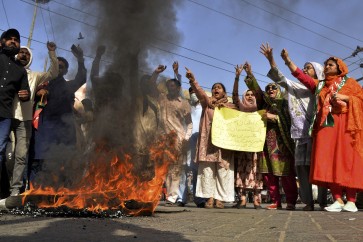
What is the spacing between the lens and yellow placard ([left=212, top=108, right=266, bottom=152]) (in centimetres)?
733

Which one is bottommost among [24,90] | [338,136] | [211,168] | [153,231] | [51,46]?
[153,231]

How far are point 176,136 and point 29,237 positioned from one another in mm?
5173

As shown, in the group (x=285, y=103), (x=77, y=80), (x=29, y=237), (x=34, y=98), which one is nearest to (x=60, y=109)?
(x=34, y=98)

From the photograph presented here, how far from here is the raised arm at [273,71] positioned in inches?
269

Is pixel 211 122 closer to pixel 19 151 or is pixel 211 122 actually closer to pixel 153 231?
pixel 19 151

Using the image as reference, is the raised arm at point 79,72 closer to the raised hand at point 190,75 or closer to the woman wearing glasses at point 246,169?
the raised hand at point 190,75

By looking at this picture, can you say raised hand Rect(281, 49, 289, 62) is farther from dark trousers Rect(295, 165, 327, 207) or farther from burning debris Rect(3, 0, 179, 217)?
burning debris Rect(3, 0, 179, 217)

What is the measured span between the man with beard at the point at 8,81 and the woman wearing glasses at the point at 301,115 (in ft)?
11.7

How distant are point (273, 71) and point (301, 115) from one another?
2.68 feet

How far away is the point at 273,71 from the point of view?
692cm

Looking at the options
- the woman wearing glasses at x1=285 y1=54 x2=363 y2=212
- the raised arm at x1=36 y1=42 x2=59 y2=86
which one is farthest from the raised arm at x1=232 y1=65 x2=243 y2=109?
the raised arm at x1=36 y1=42 x2=59 y2=86

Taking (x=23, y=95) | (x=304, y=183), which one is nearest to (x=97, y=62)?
(x=23, y=95)

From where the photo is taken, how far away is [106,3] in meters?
4.92


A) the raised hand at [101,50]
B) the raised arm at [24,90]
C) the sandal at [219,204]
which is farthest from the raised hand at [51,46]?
the sandal at [219,204]
